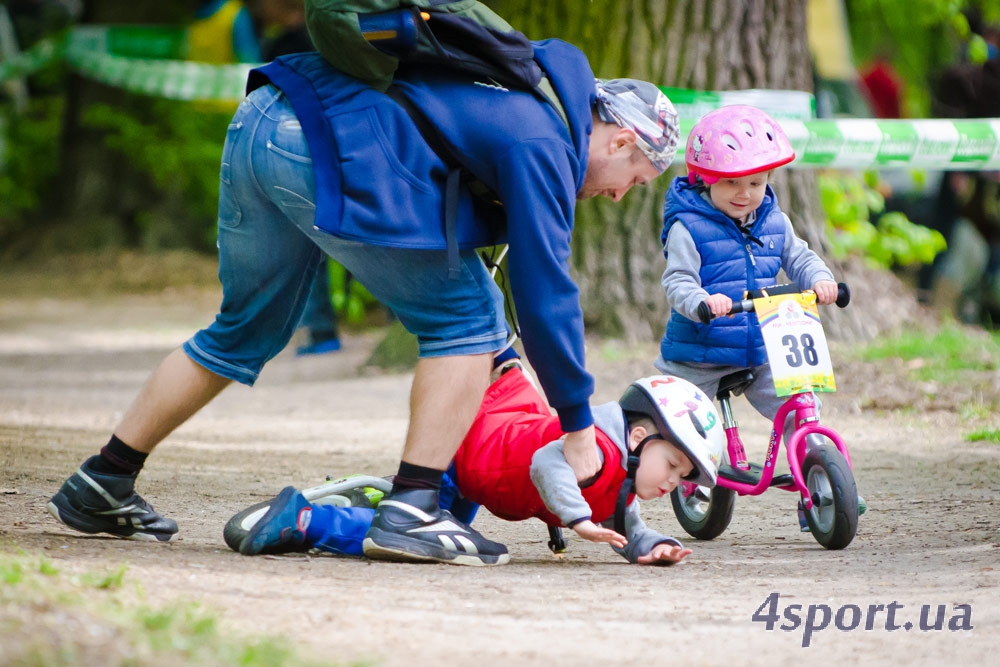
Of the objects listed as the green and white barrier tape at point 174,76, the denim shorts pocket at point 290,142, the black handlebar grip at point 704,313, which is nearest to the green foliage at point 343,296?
the green and white barrier tape at point 174,76

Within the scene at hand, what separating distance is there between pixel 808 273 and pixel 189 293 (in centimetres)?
1019

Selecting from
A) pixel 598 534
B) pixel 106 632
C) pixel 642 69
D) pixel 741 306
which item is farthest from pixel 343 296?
pixel 106 632

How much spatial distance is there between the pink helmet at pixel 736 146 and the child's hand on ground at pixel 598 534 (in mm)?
1313

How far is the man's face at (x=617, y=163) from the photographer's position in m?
3.73

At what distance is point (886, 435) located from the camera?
609 centimetres

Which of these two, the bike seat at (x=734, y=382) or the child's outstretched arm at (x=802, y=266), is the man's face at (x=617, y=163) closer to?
the child's outstretched arm at (x=802, y=266)

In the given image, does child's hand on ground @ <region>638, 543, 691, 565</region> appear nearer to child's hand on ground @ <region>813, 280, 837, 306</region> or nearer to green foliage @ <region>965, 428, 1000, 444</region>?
child's hand on ground @ <region>813, 280, 837, 306</region>

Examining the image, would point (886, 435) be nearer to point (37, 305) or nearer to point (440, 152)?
point (440, 152)

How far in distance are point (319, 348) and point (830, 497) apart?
5.94m

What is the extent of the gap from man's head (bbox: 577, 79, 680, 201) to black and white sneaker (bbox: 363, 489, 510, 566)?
1.02 metres

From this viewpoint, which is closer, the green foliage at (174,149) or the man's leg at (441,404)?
the man's leg at (441,404)

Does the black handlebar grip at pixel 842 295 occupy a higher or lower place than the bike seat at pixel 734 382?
higher

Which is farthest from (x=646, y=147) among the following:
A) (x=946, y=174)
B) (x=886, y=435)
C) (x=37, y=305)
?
(x=37, y=305)

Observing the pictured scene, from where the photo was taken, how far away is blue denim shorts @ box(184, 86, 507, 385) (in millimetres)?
3514
